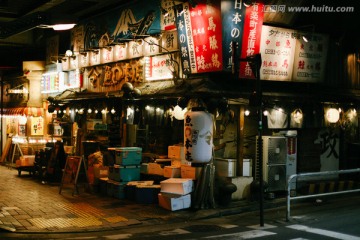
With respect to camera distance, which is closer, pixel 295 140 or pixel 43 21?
pixel 43 21

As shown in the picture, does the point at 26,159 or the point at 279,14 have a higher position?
the point at 279,14

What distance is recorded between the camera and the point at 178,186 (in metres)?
14.8

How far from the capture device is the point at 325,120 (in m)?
19.5

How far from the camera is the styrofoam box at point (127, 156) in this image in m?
17.0

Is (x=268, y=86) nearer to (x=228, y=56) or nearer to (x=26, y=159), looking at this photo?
(x=228, y=56)

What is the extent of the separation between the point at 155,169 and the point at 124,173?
1.32 meters

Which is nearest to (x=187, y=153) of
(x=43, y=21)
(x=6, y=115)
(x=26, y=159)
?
(x=43, y=21)

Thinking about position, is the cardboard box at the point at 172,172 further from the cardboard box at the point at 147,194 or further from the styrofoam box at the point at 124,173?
the styrofoam box at the point at 124,173

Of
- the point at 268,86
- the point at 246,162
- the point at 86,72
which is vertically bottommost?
the point at 246,162

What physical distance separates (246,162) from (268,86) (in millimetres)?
3564

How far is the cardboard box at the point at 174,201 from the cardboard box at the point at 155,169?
6.82ft

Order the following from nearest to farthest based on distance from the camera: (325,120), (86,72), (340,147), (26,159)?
(325,120) → (340,147) → (26,159) → (86,72)

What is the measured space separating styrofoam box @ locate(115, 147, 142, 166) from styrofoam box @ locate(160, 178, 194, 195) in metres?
2.46

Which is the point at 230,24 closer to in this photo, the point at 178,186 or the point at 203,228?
the point at 178,186
